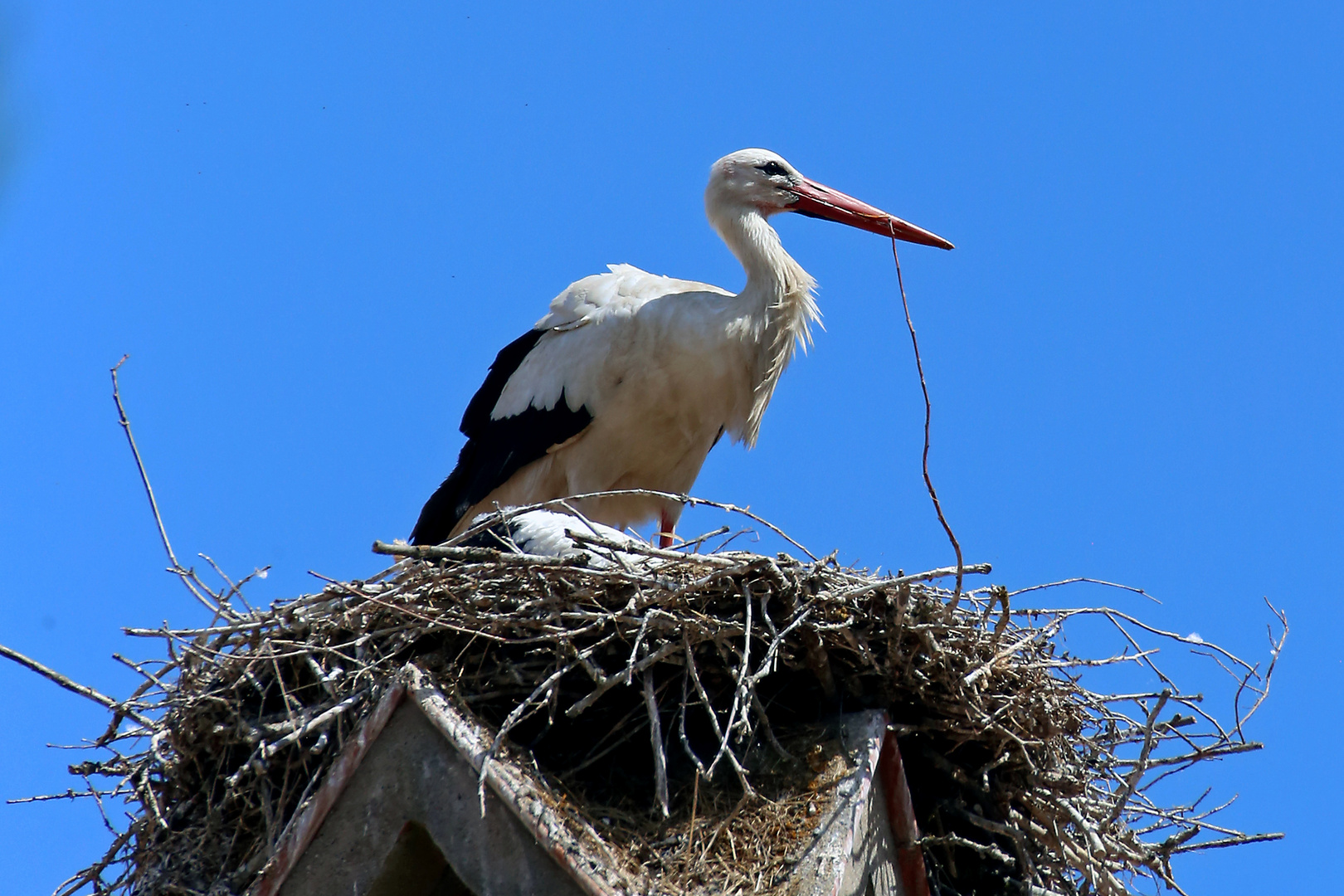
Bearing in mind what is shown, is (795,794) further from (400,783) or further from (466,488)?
(466,488)

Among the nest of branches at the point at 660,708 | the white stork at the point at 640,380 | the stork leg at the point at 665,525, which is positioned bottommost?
the nest of branches at the point at 660,708

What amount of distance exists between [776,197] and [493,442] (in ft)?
5.51

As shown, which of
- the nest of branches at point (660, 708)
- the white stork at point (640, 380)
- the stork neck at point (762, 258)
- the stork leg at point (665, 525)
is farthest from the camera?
the stork leg at point (665, 525)

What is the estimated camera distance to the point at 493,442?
22.4ft

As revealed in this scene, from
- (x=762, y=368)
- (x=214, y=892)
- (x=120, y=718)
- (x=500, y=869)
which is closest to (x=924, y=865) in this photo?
(x=500, y=869)

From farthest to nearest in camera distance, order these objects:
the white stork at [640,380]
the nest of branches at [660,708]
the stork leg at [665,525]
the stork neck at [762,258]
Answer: the stork leg at [665,525], the stork neck at [762,258], the white stork at [640,380], the nest of branches at [660,708]

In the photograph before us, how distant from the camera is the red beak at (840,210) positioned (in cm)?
705

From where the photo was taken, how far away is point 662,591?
13.2 feet

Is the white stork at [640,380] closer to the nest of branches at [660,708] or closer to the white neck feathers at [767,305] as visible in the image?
the white neck feathers at [767,305]

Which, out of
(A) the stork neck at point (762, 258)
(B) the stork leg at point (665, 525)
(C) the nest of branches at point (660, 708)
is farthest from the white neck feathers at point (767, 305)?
(C) the nest of branches at point (660, 708)

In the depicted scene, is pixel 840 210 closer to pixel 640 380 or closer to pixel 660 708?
pixel 640 380

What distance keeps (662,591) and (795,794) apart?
2.02ft

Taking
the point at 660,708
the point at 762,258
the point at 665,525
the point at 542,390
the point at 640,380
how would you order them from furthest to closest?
the point at 665,525 < the point at 762,258 < the point at 542,390 < the point at 640,380 < the point at 660,708

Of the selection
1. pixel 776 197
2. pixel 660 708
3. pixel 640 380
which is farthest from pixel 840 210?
pixel 660 708
